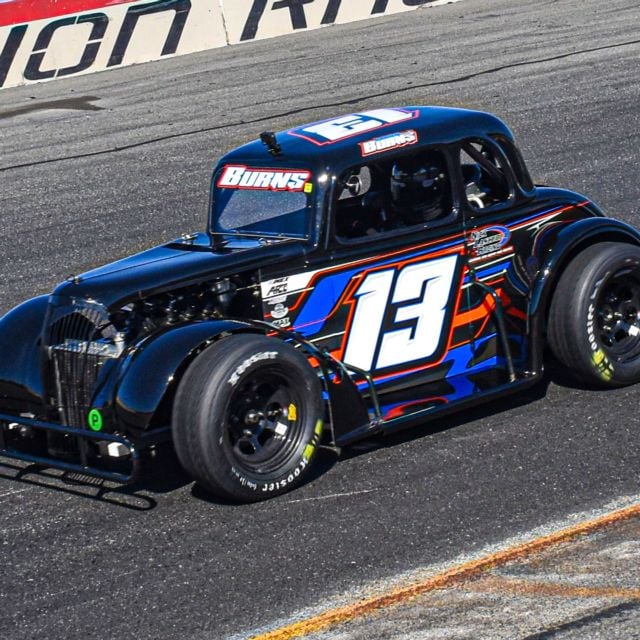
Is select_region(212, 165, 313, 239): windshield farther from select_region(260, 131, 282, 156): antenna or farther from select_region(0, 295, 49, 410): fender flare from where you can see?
select_region(0, 295, 49, 410): fender flare

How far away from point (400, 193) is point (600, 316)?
1423 mm

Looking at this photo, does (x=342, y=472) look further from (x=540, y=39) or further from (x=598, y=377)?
(x=540, y=39)

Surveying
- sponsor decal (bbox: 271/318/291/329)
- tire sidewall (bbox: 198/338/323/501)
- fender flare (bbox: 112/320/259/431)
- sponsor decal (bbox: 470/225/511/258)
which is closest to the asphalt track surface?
tire sidewall (bbox: 198/338/323/501)

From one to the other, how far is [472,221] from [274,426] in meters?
1.82

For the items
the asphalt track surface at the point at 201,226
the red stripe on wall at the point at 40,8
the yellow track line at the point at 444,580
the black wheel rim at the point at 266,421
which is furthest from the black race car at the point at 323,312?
the red stripe on wall at the point at 40,8

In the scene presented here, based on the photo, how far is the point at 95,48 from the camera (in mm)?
21828

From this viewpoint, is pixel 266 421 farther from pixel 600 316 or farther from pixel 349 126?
pixel 600 316

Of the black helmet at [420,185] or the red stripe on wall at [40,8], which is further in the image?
the red stripe on wall at [40,8]

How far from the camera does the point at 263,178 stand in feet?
24.6

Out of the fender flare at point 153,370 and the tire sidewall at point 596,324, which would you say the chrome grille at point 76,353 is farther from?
the tire sidewall at point 596,324

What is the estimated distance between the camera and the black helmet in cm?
740

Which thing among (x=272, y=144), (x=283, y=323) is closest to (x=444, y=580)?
(x=283, y=323)

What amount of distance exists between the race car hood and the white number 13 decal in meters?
0.48

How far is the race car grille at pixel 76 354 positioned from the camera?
21.7 feet
